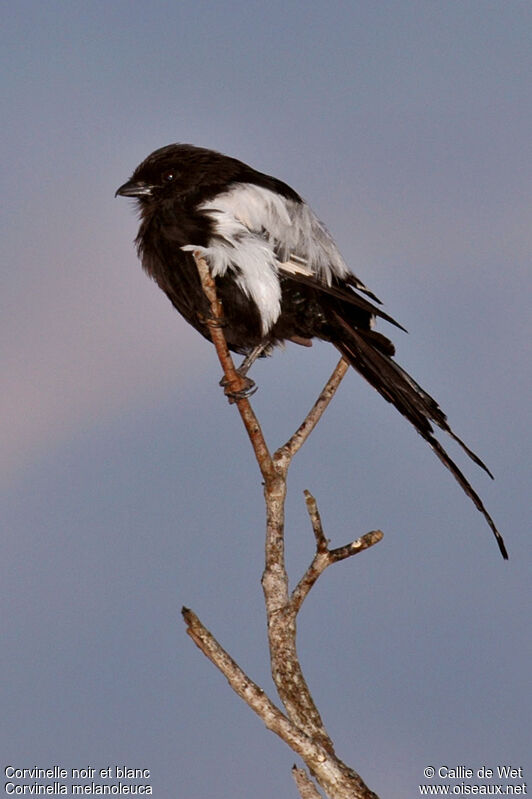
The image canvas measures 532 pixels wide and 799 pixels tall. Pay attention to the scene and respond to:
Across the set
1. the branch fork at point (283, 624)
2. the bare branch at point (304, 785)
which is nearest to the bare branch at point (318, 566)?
the branch fork at point (283, 624)

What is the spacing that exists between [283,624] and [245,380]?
103 centimetres

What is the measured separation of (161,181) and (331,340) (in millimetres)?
1049

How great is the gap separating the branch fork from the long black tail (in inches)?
15.1

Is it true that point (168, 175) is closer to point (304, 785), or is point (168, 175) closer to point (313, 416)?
point (313, 416)

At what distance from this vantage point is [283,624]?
3.94 metres

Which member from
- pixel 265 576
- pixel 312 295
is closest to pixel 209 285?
pixel 312 295

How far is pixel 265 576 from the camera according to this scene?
4.06m

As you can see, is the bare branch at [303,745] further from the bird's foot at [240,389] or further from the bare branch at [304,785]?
the bird's foot at [240,389]

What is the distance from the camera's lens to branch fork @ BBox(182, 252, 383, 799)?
3479mm

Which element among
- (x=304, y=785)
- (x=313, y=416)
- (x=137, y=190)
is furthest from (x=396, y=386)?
(x=304, y=785)

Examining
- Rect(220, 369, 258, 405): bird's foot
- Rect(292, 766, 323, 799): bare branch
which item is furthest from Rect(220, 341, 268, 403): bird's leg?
Rect(292, 766, 323, 799): bare branch

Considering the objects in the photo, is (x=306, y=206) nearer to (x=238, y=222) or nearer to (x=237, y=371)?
Result: (x=238, y=222)

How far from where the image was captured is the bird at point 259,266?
3.94m

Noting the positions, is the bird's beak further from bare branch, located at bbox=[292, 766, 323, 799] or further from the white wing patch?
bare branch, located at bbox=[292, 766, 323, 799]
